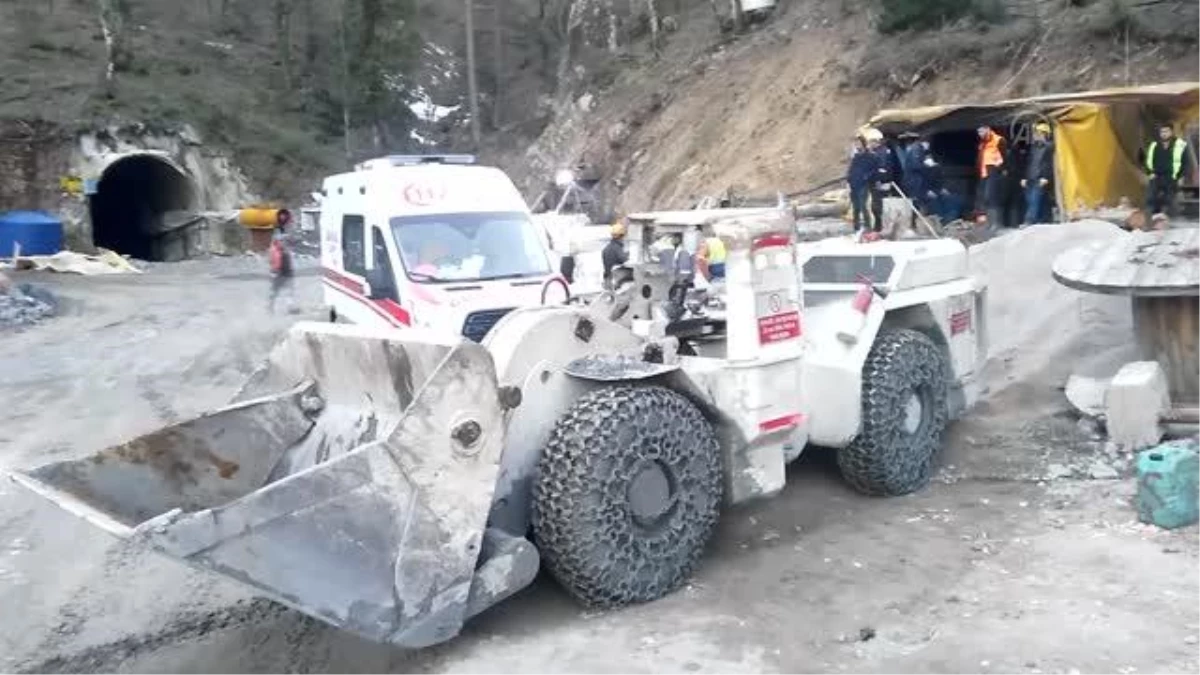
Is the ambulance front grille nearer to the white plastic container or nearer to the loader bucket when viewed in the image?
the loader bucket

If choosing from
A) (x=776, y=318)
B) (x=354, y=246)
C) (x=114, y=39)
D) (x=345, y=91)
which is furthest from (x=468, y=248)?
(x=345, y=91)

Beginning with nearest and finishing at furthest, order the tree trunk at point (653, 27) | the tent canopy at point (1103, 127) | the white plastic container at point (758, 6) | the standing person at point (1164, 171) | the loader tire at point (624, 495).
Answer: the loader tire at point (624, 495) < the standing person at point (1164, 171) < the tent canopy at point (1103, 127) < the white plastic container at point (758, 6) < the tree trunk at point (653, 27)

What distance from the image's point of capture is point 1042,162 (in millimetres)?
16281

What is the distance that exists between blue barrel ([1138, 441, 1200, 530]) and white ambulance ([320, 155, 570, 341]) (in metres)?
5.59

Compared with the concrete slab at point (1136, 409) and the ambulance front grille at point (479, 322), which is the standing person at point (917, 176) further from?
the concrete slab at point (1136, 409)

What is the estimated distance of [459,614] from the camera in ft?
18.1

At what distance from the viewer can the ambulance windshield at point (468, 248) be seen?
1205 centimetres

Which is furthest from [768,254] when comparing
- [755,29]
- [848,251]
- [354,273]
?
[755,29]

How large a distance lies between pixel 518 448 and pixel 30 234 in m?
24.8

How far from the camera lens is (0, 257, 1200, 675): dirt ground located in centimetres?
563

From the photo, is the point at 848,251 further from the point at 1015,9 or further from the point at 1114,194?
the point at 1015,9

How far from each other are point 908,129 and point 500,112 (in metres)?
32.2

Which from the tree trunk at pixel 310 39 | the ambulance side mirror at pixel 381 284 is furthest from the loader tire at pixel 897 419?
the tree trunk at pixel 310 39

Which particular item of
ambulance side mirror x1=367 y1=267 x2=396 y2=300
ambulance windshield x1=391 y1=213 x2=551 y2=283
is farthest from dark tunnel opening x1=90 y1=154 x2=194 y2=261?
ambulance windshield x1=391 y1=213 x2=551 y2=283
